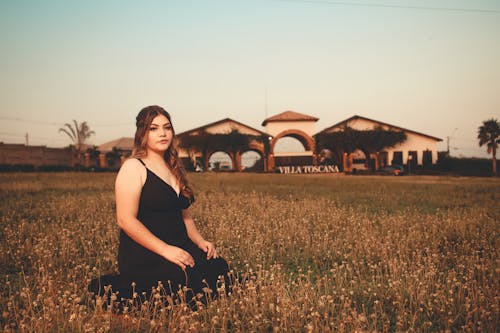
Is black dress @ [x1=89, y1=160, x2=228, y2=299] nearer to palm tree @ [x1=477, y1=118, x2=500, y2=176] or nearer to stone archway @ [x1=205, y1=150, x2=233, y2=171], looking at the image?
stone archway @ [x1=205, y1=150, x2=233, y2=171]

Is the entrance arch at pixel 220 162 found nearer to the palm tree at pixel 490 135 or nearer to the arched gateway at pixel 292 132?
the arched gateway at pixel 292 132

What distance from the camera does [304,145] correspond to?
2014 inches

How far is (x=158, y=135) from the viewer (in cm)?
337

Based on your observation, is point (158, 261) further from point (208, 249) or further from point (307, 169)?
point (307, 169)

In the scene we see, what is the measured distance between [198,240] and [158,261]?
53cm

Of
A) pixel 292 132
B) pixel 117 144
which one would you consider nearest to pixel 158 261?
pixel 292 132

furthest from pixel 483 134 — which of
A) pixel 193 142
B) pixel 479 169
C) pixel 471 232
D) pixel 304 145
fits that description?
pixel 471 232

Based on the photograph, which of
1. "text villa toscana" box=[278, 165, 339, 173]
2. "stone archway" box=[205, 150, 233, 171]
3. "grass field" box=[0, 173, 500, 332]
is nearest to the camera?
"grass field" box=[0, 173, 500, 332]

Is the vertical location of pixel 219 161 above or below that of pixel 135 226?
above

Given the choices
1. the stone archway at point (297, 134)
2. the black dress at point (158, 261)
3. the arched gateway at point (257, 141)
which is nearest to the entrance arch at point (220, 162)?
the arched gateway at point (257, 141)

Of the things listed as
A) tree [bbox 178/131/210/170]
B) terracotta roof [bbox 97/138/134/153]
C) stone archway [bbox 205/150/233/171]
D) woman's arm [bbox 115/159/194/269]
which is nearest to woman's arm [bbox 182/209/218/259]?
woman's arm [bbox 115/159/194/269]

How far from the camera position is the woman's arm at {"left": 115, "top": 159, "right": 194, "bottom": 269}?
119 inches

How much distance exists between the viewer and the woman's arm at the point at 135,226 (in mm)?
3031

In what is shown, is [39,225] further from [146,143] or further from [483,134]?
[483,134]
